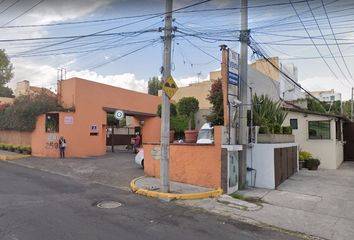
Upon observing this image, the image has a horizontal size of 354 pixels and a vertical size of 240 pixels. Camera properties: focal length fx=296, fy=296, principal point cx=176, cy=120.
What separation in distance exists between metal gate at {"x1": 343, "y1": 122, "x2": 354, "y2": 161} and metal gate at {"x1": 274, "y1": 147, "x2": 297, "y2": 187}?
11.3m

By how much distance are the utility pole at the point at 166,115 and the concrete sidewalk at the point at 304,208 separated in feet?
3.82

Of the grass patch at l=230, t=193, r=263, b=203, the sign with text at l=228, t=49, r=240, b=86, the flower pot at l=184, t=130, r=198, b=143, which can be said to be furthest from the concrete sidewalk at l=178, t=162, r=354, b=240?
the sign with text at l=228, t=49, r=240, b=86

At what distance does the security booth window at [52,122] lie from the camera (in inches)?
814

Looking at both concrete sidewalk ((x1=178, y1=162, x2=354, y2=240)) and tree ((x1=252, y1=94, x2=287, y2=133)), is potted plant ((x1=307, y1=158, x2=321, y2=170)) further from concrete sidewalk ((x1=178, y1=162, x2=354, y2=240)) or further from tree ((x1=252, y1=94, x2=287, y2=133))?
tree ((x1=252, y1=94, x2=287, y2=133))

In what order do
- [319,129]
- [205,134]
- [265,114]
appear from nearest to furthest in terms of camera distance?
1. [265,114]
2. [205,134]
3. [319,129]

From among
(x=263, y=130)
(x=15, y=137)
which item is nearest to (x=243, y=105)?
(x=263, y=130)

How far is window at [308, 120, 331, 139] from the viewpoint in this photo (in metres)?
19.5

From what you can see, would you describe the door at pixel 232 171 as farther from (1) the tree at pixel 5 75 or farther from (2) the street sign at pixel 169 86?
(1) the tree at pixel 5 75

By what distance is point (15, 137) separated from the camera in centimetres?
2366

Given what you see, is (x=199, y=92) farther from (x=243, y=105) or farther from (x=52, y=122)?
(x=243, y=105)

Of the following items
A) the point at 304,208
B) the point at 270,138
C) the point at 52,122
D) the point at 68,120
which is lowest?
the point at 304,208

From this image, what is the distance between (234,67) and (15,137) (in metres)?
19.6

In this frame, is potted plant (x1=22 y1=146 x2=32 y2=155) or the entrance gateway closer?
the entrance gateway

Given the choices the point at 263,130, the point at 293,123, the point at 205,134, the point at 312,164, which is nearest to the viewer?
the point at 263,130
